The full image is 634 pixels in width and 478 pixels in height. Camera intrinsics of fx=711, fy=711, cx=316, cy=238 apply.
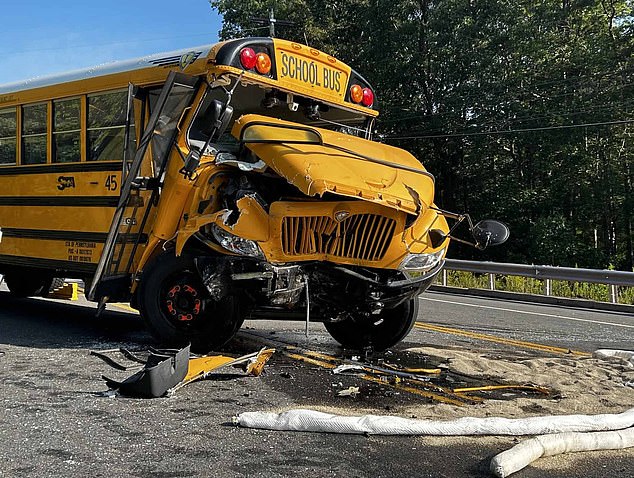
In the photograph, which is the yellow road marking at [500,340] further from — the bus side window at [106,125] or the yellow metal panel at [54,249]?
the bus side window at [106,125]

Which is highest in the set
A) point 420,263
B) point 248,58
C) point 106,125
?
point 248,58

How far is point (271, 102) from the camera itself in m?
6.61

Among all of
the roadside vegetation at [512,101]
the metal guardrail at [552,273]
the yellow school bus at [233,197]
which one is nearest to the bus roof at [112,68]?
the yellow school bus at [233,197]

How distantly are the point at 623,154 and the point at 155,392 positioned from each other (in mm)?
27236

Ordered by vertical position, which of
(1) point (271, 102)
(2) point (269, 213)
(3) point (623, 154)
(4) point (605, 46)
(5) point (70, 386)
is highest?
(4) point (605, 46)

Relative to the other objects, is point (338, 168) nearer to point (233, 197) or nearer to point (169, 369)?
point (233, 197)

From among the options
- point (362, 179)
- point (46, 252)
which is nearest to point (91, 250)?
point (46, 252)

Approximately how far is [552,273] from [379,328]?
8.77 meters

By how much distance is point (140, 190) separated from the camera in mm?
6320

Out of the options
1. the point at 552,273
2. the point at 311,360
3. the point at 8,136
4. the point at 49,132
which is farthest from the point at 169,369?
the point at 552,273

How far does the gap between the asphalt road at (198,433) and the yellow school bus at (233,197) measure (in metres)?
0.66

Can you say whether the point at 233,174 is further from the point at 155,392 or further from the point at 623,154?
the point at 623,154

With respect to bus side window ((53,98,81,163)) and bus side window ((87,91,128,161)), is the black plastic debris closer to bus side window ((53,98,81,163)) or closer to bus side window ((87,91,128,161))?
bus side window ((87,91,128,161))

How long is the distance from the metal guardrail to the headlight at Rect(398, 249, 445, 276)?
854 centimetres
